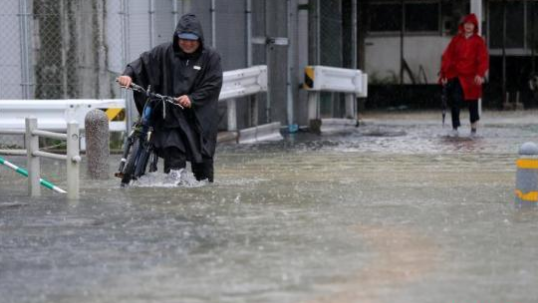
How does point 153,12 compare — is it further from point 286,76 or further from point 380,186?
point 380,186

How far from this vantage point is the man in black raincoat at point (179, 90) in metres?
13.7

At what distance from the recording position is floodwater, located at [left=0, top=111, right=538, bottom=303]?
774 centimetres

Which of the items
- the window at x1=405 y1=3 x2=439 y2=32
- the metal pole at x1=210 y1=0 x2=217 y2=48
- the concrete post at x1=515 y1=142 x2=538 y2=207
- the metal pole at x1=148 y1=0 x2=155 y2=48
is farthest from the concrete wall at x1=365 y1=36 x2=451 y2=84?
the concrete post at x1=515 y1=142 x2=538 y2=207

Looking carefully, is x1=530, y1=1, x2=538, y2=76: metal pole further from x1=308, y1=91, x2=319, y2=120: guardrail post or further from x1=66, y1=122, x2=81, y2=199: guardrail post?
x1=66, y1=122, x2=81, y2=199: guardrail post

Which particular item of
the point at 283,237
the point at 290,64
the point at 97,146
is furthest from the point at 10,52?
the point at 283,237

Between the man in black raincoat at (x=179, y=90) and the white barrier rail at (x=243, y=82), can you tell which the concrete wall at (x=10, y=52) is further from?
the man in black raincoat at (x=179, y=90)

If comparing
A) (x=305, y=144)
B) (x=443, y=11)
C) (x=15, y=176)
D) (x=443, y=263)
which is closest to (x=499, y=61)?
(x=443, y=11)

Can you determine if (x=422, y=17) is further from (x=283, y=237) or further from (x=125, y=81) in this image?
(x=283, y=237)

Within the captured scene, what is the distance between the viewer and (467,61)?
21438 mm

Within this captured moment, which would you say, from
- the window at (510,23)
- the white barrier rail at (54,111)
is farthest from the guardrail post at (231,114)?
the window at (510,23)

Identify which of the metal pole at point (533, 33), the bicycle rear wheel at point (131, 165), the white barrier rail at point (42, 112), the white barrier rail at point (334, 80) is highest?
the metal pole at point (533, 33)

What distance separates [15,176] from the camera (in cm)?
1573

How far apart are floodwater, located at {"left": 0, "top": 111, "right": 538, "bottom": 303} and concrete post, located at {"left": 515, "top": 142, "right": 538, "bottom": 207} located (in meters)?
0.13

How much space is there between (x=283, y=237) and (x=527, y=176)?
2.79 meters
